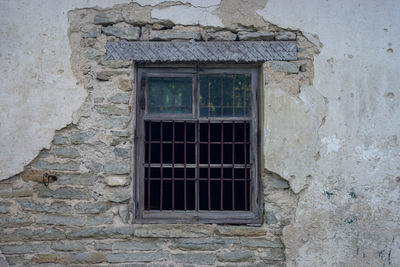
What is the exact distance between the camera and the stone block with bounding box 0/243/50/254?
3229 mm

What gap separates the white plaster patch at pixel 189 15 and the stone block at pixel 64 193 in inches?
63.4

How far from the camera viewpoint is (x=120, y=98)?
3.32 m

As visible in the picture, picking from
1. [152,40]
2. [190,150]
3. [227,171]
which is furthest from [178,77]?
[227,171]

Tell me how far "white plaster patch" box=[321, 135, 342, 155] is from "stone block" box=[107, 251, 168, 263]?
1608 millimetres

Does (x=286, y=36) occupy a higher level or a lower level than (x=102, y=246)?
higher

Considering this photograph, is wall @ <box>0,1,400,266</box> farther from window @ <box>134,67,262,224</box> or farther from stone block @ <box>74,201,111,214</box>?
window @ <box>134,67,262,224</box>

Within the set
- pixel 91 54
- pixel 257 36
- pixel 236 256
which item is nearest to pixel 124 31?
pixel 91 54

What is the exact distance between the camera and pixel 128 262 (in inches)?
127

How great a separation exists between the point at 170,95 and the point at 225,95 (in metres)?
0.48

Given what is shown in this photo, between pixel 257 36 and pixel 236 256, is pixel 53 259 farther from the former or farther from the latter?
pixel 257 36

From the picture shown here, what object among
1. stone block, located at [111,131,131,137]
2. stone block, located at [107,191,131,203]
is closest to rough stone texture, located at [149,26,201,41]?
stone block, located at [111,131,131,137]

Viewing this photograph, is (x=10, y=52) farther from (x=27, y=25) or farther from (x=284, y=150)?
(x=284, y=150)

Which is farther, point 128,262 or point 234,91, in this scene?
point 234,91

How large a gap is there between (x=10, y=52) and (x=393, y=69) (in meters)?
3.23
